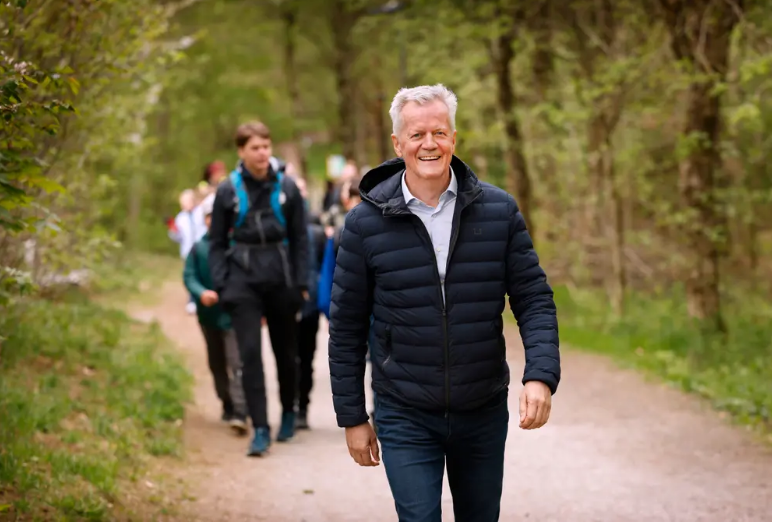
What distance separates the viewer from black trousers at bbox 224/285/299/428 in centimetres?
809

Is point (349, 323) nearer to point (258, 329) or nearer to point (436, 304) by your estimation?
point (436, 304)

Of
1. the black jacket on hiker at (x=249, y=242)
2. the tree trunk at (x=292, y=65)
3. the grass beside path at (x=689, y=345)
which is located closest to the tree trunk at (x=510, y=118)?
the grass beside path at (x=689, y=345)

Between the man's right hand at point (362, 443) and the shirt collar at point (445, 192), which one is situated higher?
the shirt collar at point (445, 192)

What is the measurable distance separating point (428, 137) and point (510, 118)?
45.5ft

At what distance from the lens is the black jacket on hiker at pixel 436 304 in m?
4.01

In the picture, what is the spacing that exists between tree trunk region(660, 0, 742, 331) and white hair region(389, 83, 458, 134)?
27.3 ft

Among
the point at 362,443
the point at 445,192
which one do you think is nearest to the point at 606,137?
the point at 445,192

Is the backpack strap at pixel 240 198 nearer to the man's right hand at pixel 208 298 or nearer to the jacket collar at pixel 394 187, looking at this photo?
the man's right hand at pixel 208 298

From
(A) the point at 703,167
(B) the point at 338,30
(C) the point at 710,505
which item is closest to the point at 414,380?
(C) the point at 710,505

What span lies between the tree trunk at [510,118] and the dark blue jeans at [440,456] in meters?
13.4

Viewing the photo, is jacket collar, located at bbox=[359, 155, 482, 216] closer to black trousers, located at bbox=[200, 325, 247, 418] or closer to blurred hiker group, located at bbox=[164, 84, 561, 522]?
blurred hiker group, located at bbox=[164, 84, 561, 522]

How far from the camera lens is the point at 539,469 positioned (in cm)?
775

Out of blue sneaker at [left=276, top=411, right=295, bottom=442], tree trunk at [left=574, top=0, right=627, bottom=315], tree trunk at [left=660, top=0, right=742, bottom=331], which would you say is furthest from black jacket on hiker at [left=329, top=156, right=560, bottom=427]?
tree trunk at [left=574, top=0, right=627, bottom=315]

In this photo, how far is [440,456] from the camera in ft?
13.6
